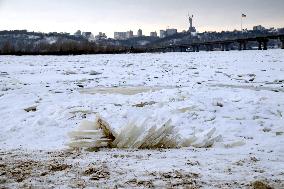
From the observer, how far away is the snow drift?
17.9 ft

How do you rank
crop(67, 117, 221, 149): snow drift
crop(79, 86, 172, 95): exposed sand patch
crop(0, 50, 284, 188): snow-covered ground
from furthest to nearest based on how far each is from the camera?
1. crop(79, 86, 172, 95): exposed sand patch
2. crop(67, 117, 221, 149): snow drift
3. crop(0, 50, 284, 188): snow-covered ground

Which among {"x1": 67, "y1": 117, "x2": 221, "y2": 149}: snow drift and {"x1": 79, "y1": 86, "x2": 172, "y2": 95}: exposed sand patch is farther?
{"x1": 79, "y1": 86, "x2": 172, "y2": 95}: exposed sand patch

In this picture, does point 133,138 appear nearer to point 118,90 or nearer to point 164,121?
point 164,121

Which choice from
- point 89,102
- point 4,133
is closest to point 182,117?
point 89,102

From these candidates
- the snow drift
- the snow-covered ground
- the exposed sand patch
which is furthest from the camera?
the exposed sand patch

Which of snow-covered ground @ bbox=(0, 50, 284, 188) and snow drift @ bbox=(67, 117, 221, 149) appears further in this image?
snow drift @ bbox=(67, 117, 221, 149)

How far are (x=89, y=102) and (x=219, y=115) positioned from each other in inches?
136

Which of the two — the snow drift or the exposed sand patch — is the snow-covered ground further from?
the snow drift

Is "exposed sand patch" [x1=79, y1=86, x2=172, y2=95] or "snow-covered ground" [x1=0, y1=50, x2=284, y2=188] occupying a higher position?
"exposed sand patch" [x1=79, y1=86, x2=172, y2=95]

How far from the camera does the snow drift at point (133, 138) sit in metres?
5.46

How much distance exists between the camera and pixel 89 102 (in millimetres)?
9141

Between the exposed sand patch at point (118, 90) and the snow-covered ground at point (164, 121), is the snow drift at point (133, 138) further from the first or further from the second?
the exposed sand patch at point (118, 90)

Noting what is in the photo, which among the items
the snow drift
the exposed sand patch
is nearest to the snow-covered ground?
the exposed sand patch

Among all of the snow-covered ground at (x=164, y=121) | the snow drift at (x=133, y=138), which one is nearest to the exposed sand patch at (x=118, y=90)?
the snow-covered ground at (x=164, y=121)
